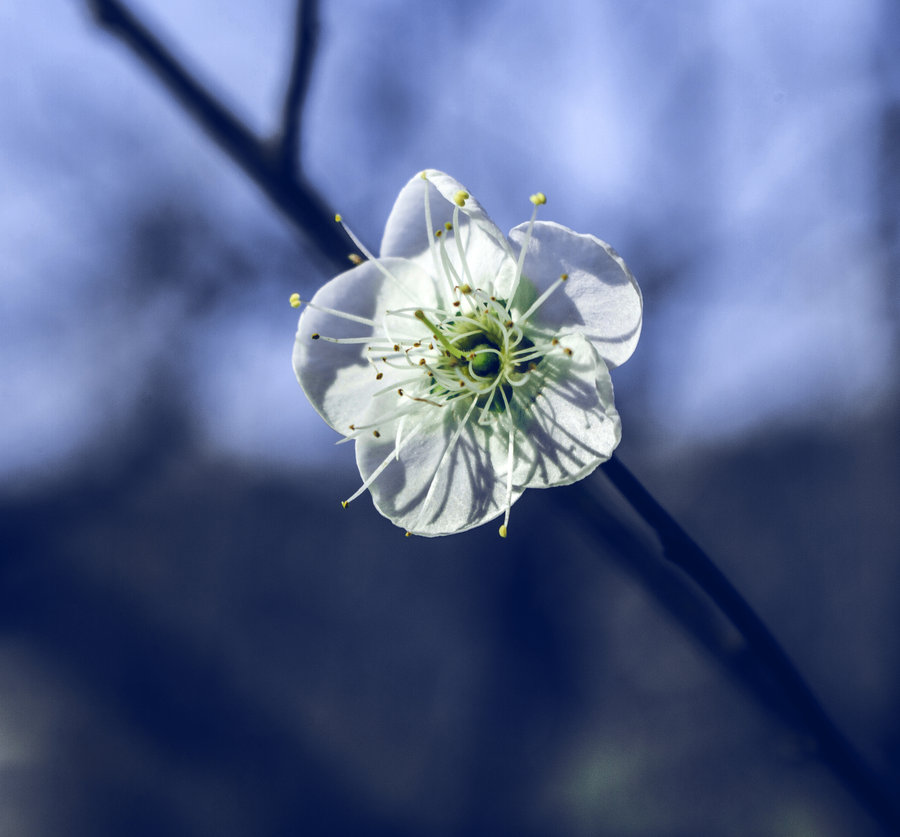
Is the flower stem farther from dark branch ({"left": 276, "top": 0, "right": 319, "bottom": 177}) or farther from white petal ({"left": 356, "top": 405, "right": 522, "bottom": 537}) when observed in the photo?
dark branch ({"left": 276, "top": 0, "right": 319, "bottom": 177})

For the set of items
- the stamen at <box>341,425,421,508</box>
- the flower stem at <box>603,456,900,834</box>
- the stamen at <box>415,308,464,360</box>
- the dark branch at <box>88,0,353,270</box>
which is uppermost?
the dark branch at <box>88,0,353,270</box>

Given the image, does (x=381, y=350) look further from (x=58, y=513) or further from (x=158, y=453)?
(x=58, y=513)

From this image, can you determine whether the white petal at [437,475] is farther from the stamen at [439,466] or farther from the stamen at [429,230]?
the stamen at [429,230]

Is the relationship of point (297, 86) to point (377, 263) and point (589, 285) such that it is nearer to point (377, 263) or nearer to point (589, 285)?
point (377, 263)

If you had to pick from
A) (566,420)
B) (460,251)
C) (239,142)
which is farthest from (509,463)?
(239,142)

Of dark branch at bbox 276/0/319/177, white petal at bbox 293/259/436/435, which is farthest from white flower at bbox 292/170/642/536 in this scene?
dark branch at bbox 276/0/319/177

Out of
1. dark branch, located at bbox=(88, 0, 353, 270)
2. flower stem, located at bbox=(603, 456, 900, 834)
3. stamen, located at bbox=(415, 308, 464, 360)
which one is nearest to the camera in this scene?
flower stem, located at bbox=(603, 456, 900, 834)

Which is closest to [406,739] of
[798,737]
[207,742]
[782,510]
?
[207,742]
